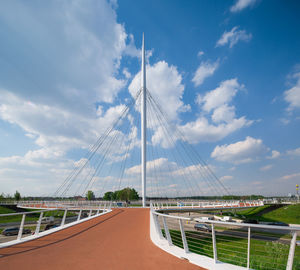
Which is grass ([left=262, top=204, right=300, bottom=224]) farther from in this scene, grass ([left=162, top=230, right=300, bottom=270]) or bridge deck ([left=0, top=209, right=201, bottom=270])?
bridge deck ([left=0, top=209, right=201, bottom=270])

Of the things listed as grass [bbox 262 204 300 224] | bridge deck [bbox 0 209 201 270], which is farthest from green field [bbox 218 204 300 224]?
bridge deck [bbox 0 209 201 270]

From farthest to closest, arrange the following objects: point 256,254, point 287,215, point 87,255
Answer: point 287,215 < point 256,254 < point 87,255

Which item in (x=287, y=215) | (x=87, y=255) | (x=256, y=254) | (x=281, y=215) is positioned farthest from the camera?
(x=281, y=215)

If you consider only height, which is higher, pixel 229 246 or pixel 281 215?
pixel 281 215

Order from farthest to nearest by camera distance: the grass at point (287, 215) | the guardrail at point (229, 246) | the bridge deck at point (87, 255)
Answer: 1. the grass at point (287, 215)
2. the bridge deck at point (87, 255)
3. the guardrail at point (229, 246)

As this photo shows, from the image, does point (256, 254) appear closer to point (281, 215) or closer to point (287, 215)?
point (287, 215)

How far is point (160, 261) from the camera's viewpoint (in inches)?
172

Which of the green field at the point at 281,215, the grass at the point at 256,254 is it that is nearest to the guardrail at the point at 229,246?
the grass at the point at 256,254

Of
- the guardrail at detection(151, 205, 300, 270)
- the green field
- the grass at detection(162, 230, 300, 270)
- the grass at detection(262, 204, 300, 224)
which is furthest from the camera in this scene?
the green field

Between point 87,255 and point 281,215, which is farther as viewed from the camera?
point 281,215

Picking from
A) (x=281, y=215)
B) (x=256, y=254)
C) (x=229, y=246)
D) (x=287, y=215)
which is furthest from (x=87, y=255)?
(x=281, y=215)

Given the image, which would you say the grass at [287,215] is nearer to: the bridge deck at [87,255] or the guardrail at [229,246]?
the guardrail at [229,246]

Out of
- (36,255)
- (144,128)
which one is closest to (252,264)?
(36,255)

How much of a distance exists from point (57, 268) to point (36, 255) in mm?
1312
